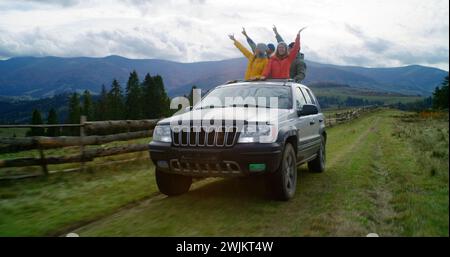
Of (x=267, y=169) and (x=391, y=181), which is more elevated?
(x=267, y=169)

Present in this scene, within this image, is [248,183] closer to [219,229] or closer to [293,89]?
[293,89]

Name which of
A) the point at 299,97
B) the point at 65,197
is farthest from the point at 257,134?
the point at 65,197

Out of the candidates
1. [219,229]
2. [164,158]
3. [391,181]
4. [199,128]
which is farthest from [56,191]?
[391,181]

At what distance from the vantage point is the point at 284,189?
6.18 metres

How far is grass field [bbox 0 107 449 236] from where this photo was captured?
4.98 meters

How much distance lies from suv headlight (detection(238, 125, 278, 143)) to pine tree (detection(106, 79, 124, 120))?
221 feet

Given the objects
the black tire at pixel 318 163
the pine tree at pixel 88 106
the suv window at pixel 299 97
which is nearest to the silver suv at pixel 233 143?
the suv window at pixel 299 97

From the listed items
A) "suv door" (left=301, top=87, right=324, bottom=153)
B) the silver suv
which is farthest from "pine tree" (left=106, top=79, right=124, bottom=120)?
the silver suv

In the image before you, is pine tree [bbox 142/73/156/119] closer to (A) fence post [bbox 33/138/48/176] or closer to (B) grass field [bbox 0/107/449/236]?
(B) grass field [bbox 0/107/449/236]

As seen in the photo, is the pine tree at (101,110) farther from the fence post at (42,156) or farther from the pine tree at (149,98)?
the fence post at (42,156)

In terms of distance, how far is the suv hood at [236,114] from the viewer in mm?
5962

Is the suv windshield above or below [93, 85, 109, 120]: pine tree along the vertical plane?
above

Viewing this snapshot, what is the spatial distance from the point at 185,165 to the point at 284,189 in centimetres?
152
